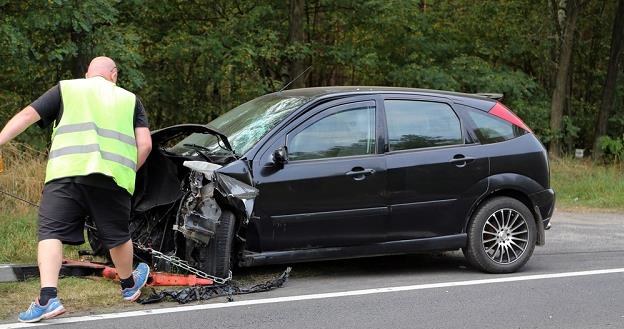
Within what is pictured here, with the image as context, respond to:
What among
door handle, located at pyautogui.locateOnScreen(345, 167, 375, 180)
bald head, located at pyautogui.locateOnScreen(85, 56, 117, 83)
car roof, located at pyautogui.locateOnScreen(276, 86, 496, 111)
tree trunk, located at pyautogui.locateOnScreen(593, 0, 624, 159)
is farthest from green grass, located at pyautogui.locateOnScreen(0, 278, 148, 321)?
tree trunk, located at pyautogui.locateOnScreen(593, 0, 624, 159)

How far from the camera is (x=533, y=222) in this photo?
6.89 metres

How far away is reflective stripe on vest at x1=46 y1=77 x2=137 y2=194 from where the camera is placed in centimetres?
518

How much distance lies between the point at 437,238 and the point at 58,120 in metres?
3.33

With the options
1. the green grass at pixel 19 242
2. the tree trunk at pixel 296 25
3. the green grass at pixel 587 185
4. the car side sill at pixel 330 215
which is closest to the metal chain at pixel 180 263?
the car side sill at pixel 330 215

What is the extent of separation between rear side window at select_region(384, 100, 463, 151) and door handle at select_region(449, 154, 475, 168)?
0.52 ft

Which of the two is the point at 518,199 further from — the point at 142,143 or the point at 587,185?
the point at 587,185

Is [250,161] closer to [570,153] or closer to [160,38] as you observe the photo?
[160,38]

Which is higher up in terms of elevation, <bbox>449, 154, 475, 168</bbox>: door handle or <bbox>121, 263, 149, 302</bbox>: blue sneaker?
<bbox>449, 154, 475, 168</bbox>: door handle

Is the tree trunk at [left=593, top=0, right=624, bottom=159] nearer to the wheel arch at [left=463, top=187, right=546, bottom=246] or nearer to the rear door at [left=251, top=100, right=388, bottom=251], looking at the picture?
the wheel arch at [left=463, top=187, right=546, bottom=246]

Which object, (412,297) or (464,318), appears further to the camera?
(412,297)

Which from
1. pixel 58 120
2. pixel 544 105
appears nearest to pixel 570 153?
pixel 544 105

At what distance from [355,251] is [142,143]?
2035mm

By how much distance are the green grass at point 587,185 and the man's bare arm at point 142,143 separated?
8.08m

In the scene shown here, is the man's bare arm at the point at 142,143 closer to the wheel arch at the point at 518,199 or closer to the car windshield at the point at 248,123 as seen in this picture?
the car windshield at the point at 248,123
